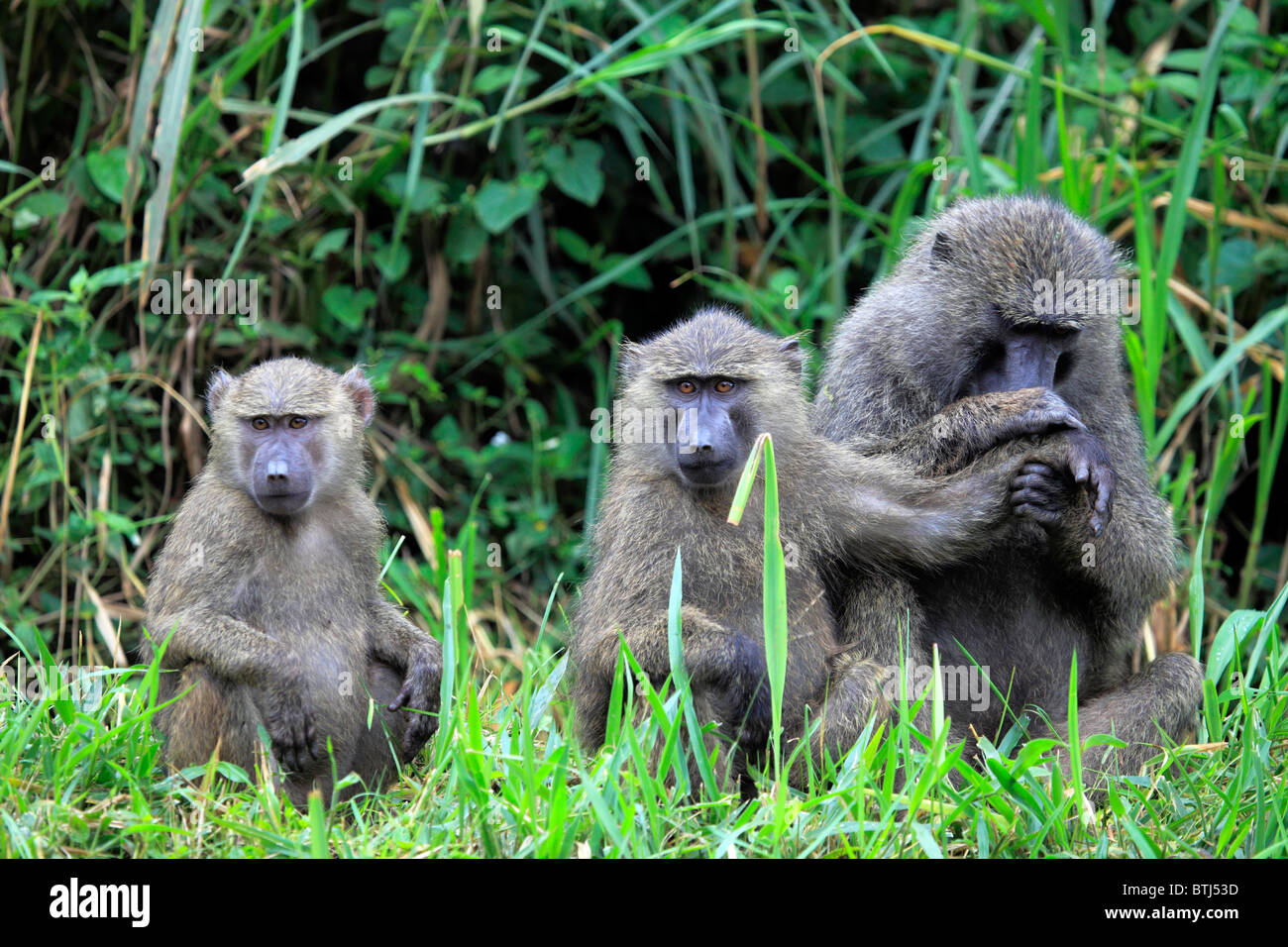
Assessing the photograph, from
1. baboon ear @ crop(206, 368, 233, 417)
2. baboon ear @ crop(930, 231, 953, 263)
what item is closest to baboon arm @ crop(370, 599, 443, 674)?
baboon ear @ crop(206, 368, 233, 417)

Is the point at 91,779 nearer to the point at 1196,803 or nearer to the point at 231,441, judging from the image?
the point at 231,441

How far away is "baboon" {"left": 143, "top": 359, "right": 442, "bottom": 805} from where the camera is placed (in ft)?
10.8

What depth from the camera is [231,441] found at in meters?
3.63

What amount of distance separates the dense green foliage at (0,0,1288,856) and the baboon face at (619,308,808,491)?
93 cm

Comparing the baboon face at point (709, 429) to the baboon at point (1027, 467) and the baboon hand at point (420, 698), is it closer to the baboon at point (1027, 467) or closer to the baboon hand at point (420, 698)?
the baboon at point (1027, 467)

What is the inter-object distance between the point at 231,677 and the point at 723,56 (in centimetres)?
413

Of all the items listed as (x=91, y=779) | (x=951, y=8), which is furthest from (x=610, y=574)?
(x=951, y=8)

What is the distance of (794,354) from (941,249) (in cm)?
50

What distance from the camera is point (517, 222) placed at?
249 inches

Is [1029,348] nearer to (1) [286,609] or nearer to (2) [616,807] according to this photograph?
(2) [616,807]

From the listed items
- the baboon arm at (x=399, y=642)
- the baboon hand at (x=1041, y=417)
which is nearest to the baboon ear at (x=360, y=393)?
the baboon arm at (x=399, y=642)

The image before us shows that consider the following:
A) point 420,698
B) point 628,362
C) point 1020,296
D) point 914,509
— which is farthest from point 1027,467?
point 420,698

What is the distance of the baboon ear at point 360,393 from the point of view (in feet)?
12.7

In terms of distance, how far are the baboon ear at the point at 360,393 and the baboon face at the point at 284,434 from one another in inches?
1.1
